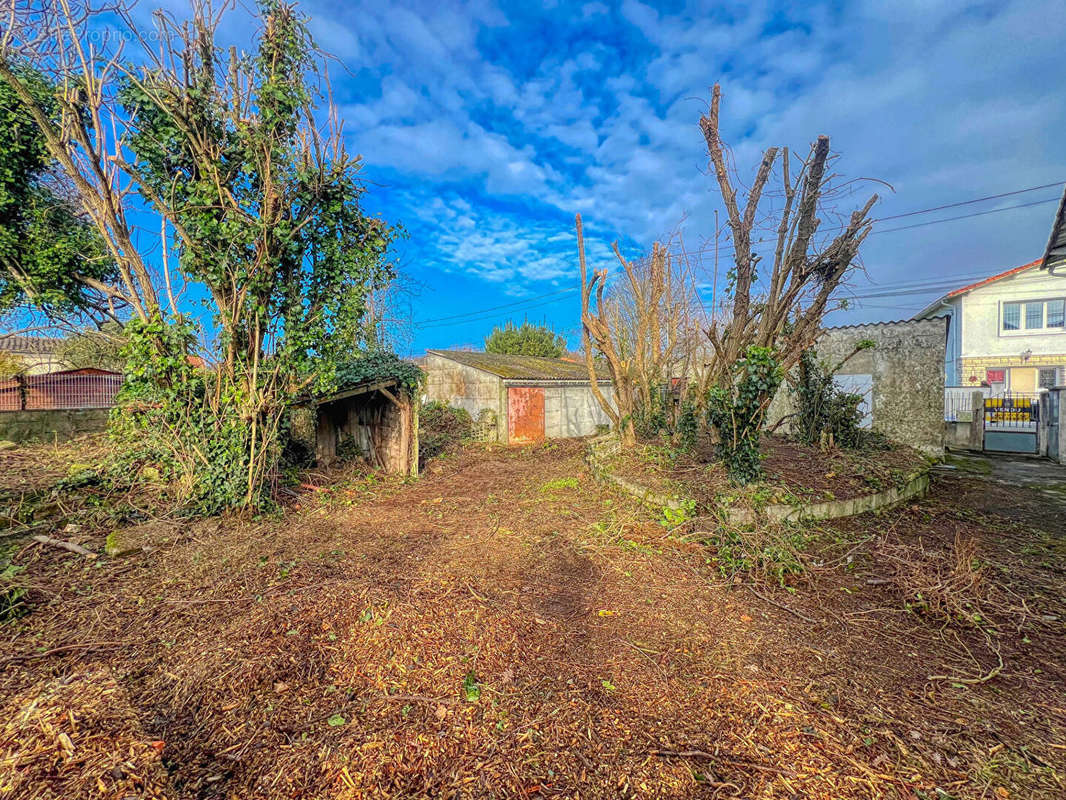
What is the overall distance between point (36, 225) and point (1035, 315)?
3409 centimetres

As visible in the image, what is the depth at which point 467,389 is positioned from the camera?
16.2 m

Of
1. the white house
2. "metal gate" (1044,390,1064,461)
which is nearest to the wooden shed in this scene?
"metal gate" (1044,390,1064,461)

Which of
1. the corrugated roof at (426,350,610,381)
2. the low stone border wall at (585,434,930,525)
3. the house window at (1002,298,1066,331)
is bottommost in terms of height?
the low stone border wall at (585,434,930,525)

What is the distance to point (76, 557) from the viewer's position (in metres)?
4.74

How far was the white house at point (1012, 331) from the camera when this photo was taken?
18781mm

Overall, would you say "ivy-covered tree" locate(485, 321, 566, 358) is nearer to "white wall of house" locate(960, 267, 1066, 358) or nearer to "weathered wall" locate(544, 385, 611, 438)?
"weathered wall" locate(544, 385, 611, 438)

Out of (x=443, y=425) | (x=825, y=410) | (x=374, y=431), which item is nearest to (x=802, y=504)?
(x=825, y=410)

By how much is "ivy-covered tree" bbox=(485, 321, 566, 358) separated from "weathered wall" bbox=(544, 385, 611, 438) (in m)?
9.84

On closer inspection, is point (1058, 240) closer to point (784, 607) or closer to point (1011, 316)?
point (784, 607)

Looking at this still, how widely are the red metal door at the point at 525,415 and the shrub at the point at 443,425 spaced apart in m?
1.62

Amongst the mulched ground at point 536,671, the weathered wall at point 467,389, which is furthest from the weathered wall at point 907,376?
the weathered wall at point 467,389

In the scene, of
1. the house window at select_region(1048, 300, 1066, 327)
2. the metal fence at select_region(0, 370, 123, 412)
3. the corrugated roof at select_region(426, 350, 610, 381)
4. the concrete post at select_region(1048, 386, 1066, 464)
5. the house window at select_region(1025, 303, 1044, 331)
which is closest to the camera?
the concrete post at select_region(1048, 386, 1066, 464)

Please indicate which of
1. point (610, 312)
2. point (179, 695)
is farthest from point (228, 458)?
point (610, 312)

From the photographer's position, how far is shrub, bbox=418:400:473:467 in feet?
46.7
